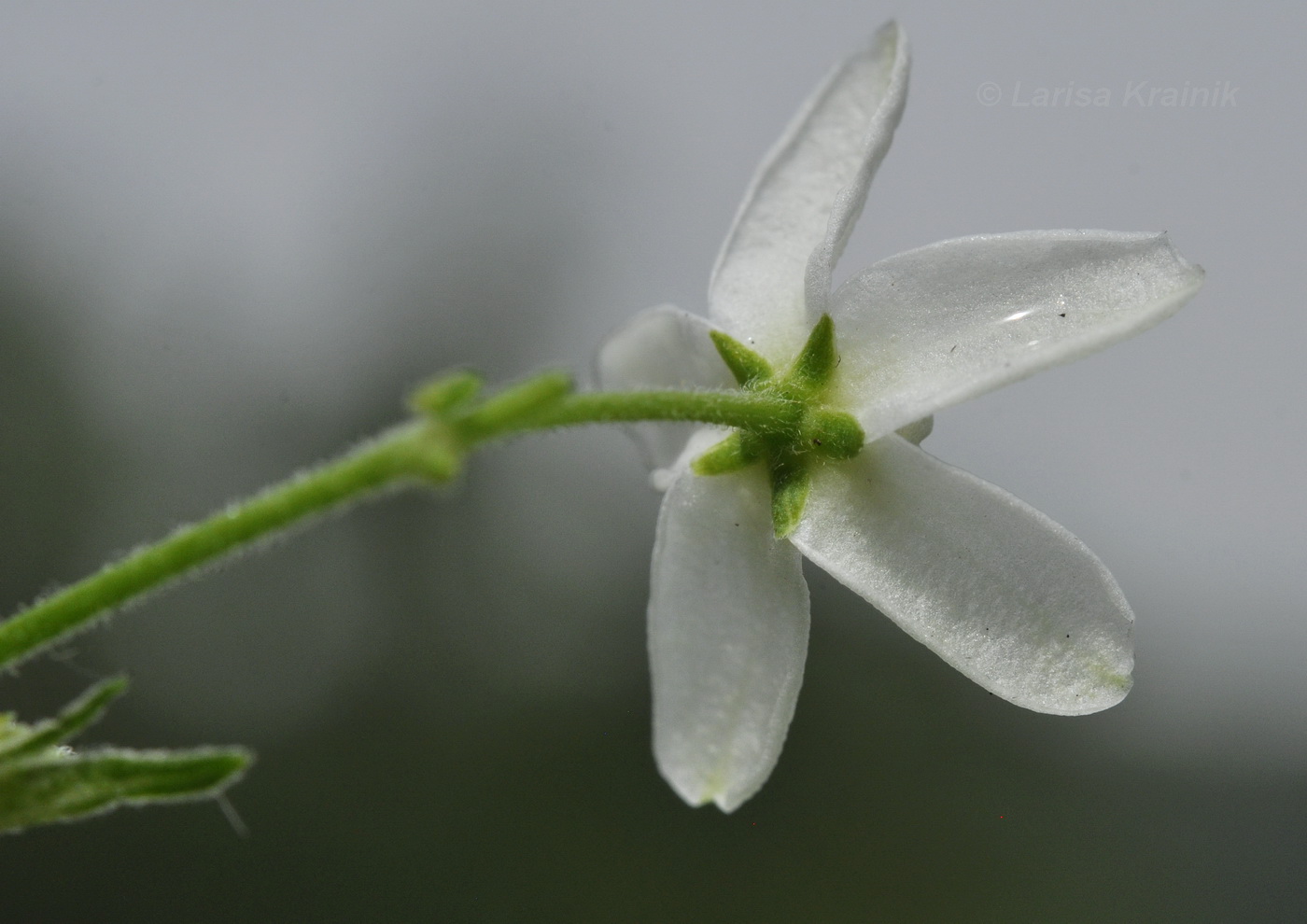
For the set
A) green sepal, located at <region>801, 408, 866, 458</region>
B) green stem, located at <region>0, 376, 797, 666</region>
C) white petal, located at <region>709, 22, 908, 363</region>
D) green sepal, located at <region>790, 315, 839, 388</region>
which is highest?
white petal, located at <region>709, 22, 908, 363</region>

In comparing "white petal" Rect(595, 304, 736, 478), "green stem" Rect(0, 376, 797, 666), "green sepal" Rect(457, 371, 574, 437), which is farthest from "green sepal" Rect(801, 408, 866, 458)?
"green sepal" Rect(457, 371, 574, 437)

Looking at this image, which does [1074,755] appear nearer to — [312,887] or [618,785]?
[618,785]

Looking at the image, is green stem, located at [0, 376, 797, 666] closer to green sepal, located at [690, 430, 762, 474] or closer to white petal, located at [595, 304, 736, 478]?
green sepal, located at [690, 430, 762, 474]

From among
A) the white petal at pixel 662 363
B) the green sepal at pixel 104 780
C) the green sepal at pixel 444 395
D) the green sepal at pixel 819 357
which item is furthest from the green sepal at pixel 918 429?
the green sepal at pixel 104 780

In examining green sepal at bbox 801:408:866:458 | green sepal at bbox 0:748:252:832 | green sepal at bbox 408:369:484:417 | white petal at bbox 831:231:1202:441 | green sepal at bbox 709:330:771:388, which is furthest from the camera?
green sepal at bbox 709:330:771:388

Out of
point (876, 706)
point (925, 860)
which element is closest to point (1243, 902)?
point (925, 860)

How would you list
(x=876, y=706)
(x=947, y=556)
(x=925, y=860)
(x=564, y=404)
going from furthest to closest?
(x=876, y=706)
(x=925, y=860)
(x=947, y=556)
(x=564, y=404)

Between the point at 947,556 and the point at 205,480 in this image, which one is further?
the point at 205,480
